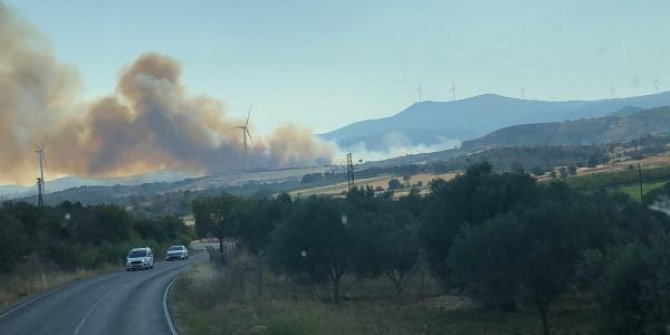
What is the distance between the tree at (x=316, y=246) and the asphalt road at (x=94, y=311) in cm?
525

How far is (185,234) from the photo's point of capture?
88.2 m

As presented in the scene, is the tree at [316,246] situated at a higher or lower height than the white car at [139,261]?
higher

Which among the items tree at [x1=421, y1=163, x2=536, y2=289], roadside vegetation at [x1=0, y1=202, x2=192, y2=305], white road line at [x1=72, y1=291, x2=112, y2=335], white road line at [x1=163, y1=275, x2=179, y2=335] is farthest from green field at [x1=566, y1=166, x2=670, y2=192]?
white road line at [x1=72, y1=291, x2=112, y2=335]

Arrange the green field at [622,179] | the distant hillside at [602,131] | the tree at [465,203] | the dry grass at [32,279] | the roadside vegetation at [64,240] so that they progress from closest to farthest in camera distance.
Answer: the tree at [465,203]
the dry grass at [32,279]
the roadside vegetation at [64,240]
the green field at [622,179]
the distant hillside at [602,131]

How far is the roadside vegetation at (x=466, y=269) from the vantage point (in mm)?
18109

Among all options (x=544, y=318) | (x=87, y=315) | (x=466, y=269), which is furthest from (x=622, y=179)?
(x=87, y=315)

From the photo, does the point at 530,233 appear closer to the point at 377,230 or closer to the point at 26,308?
the point at 377,230

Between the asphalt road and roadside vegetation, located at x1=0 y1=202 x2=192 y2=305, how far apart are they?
8.48 ft

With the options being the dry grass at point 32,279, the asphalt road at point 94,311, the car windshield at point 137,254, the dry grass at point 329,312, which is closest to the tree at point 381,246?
the dry grass at point 329,312

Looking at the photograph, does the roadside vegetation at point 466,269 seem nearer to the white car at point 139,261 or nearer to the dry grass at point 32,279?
the dry grass at point 32,279

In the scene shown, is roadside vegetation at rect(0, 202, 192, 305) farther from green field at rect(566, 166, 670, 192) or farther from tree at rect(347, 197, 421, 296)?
green field at rect(566, 166, 670, 192)

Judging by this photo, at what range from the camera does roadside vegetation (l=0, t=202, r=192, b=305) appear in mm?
41000

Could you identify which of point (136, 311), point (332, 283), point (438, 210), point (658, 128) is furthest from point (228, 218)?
point (658, 128)

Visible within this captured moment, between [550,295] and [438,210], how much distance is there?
1050 centimetres
